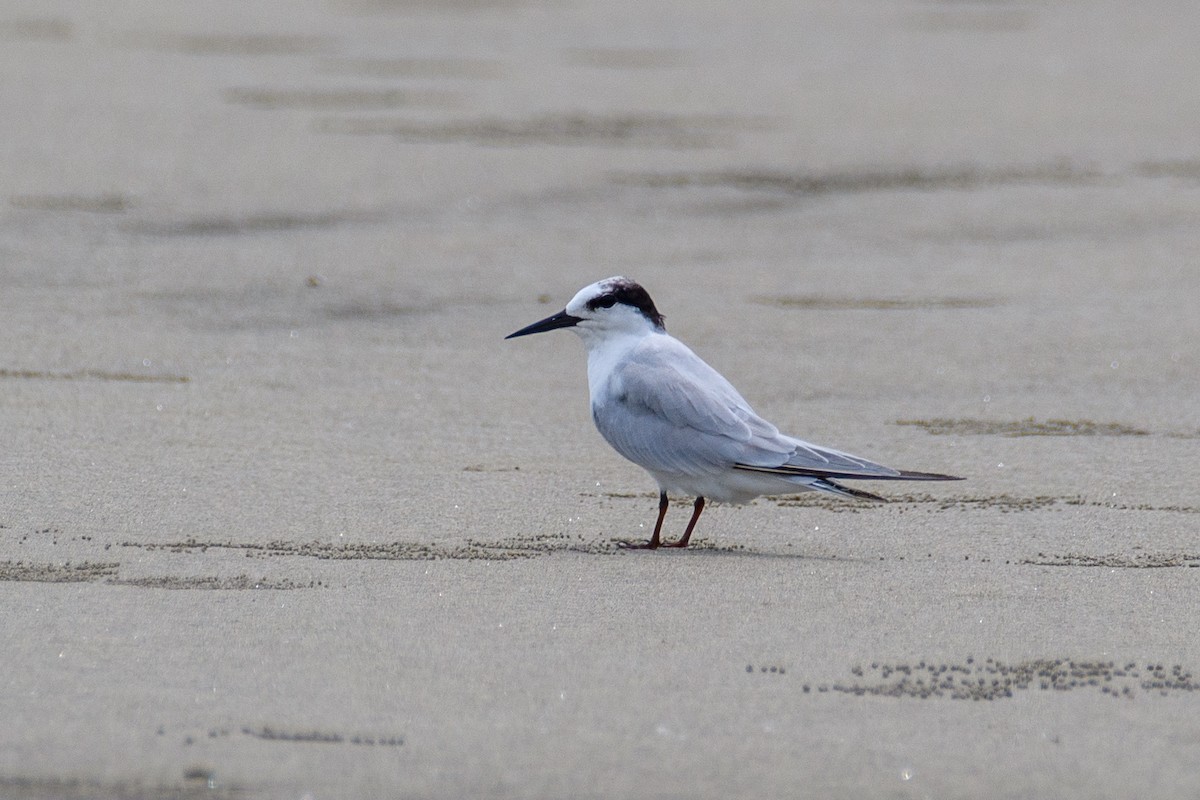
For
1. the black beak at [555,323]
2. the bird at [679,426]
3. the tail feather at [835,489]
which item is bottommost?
the tail feather at [835,489]

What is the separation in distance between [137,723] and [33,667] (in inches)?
12.8

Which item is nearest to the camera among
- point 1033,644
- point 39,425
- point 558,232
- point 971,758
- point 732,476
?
point 971,758

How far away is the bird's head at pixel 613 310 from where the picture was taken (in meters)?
4.26

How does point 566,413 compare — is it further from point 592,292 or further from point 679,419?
point 679,419

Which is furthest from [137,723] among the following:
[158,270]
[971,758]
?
[158,270]

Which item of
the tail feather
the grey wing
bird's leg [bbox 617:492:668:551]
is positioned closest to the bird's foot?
bird's leg [bbox 617:492:668:551]

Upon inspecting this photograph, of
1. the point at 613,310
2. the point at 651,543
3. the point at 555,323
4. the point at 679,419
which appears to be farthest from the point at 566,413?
the point at 651,543

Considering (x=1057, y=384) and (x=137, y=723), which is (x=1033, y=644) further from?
(x=1057, y=384)

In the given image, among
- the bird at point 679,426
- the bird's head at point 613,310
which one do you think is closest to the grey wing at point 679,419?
the bird at point 679,426

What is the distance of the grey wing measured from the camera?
3891 millimetres

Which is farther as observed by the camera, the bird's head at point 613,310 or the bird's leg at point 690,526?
the bird's head at point 613,310

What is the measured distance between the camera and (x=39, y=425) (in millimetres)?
4512

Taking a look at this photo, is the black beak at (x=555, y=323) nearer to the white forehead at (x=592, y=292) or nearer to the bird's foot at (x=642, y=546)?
the white forehead at (x=592, y=292)

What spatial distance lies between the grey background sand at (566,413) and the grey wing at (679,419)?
197mm
